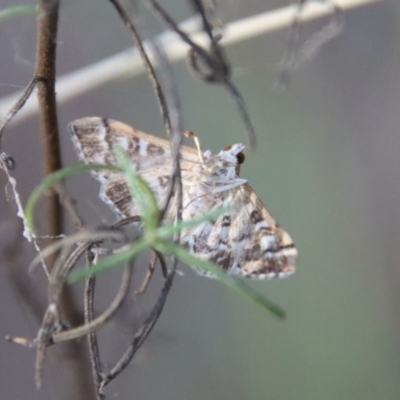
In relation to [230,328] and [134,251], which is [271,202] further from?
[134,251]

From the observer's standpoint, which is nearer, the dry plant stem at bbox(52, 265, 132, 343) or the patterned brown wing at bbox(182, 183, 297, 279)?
the dry plant stem at bbox(52, 265, 132, 343)

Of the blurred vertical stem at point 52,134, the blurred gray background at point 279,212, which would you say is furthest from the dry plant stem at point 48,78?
the blurred gray background at point 279,212

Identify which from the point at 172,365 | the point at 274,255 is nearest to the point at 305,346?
the point at 172,365

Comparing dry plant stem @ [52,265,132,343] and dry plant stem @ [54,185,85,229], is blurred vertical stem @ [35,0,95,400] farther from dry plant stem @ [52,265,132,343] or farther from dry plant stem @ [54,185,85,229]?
dry plant stem @ [52,265,132,343]

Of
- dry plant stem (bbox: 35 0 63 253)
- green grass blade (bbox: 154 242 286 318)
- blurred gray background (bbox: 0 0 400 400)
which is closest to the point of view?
green grass blade (bbox: 154 242 286 318)

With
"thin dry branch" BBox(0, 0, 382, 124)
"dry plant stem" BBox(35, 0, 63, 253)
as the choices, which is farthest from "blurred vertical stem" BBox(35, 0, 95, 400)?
"thin dry branch" BBox(0, 0, 382, 124)

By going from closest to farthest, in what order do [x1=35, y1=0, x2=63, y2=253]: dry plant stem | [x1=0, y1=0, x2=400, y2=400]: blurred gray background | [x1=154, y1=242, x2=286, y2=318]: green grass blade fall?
[x1=154, y1=242, x2=286, y2=318]: green grass blade → [x1=35, y1=0, x2=63, y2=253]: dry plant stem → [x1=0, y1=0, x2=400, y2=400]: blurred gray background

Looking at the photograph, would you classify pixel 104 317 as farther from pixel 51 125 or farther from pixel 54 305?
pixel 51 125
